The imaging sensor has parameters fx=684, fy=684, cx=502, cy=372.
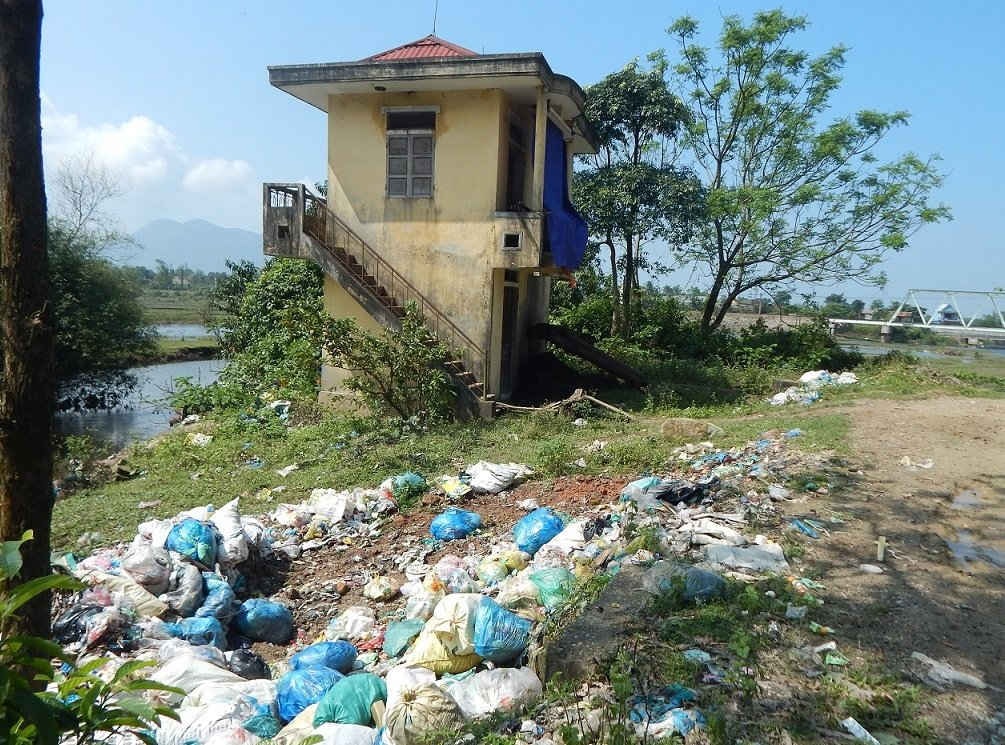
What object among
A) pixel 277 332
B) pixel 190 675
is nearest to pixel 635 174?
pixel 277 332

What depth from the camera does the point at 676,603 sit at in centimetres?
351

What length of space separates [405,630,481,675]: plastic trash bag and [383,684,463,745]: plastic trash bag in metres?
0.52

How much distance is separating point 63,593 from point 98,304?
14.7m

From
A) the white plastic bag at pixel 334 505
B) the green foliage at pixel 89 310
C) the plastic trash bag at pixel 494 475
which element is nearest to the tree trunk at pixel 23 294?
the white plastic bag at pixel 334 505

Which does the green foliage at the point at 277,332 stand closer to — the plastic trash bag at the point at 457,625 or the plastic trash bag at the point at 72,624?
the plastic trash bag at the point at 72,624

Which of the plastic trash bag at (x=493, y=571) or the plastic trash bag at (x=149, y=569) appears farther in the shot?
the plastic trash bag at (x=493, y=571)

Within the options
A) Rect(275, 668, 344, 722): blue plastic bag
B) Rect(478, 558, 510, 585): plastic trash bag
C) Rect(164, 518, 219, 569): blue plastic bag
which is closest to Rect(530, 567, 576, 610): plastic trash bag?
Rect(478, 558, 510, 585): plastic trash bag

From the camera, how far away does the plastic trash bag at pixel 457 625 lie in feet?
11.4

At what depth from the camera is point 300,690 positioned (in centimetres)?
334

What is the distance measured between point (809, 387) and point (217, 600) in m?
9.90

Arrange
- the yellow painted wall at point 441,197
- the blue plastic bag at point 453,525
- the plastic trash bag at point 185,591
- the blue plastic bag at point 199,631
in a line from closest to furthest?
the blue plastic bag at point 199,631 → the plastic trash bag at point 185,591 → the blue plastic bag at point 453,525 → the yellow painted wall at point 441,197

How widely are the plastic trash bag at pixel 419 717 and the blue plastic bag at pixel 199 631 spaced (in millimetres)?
1868

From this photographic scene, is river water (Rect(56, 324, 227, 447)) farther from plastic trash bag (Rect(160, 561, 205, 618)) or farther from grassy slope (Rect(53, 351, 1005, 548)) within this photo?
plastic trash bag (Rect(160, 561, 205, 618))

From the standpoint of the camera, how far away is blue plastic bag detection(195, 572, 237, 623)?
454cm
